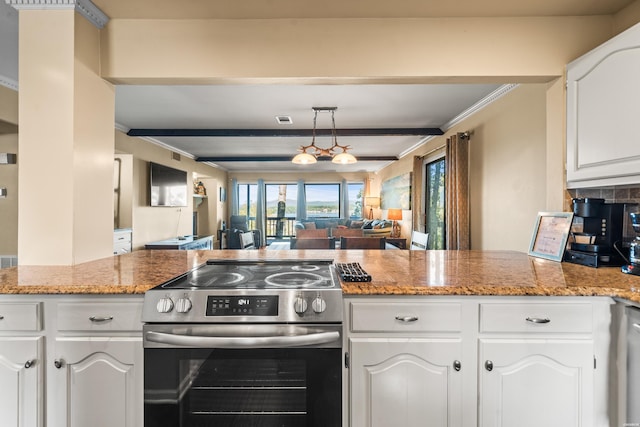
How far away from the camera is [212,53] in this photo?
1843 mm

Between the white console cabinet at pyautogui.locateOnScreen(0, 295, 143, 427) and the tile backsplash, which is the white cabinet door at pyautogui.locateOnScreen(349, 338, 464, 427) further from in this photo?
the tile backsplash

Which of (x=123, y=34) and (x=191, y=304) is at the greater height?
(x=123, y=34)

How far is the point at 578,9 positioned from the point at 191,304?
8.31 ft

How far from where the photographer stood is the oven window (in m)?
1.15

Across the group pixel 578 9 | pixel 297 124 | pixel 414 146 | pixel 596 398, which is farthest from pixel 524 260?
pixel 414 146

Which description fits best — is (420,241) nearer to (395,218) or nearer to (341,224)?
(395,218)

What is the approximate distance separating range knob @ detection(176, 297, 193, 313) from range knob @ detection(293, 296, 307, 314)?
388mm

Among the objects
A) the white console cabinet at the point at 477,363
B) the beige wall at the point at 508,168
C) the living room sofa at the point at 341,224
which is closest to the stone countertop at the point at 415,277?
the white console cabinet at the point at 477,363

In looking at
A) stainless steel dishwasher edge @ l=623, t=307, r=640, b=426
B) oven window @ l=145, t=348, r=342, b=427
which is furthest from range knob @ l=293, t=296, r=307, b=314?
stainless steel dishwasher edge @ l=623, t=307, r=640, b=426

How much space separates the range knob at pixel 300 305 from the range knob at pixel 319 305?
0.10ft

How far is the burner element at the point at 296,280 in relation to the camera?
127 centimetres

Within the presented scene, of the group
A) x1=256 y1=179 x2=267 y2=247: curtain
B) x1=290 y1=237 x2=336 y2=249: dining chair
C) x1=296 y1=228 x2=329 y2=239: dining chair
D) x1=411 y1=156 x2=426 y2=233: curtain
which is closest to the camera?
x1=290 y1=237 x2=336 y2=249: dining chair

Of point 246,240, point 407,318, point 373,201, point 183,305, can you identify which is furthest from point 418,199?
point 183,305

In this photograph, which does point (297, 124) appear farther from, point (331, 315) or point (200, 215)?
point (200, 215)
